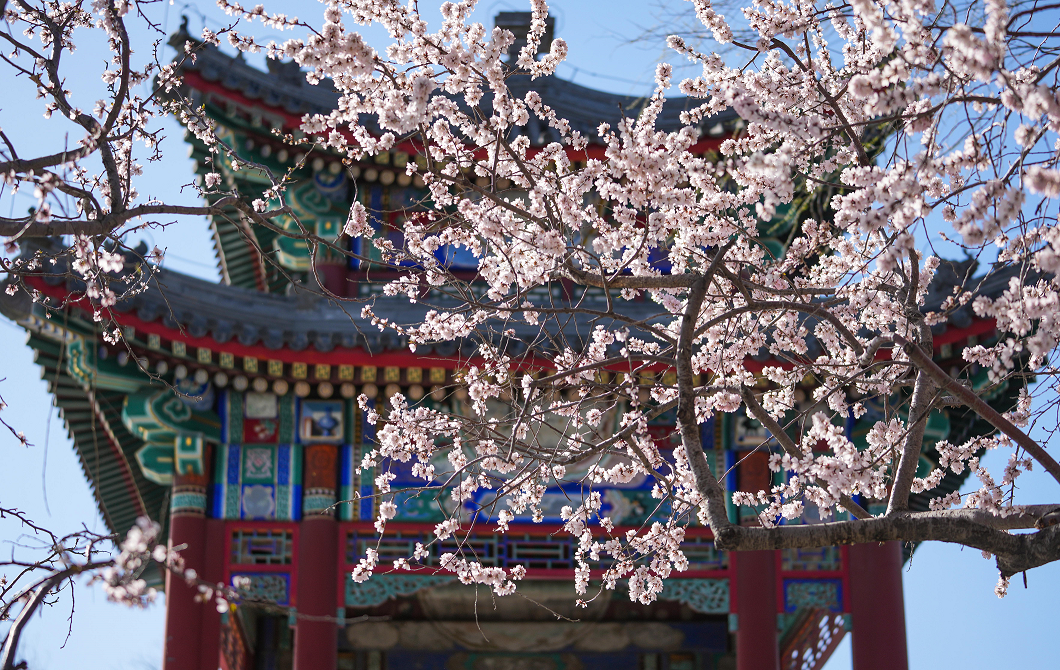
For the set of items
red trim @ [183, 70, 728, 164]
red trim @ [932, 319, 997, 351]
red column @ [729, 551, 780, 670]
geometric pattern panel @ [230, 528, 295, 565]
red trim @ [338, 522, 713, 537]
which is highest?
red trim @ [183, 70, 728, 164]

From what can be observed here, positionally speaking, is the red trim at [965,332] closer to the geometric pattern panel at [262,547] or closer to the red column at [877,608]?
the red column at [877,608]

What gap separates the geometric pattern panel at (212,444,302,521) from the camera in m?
10.3

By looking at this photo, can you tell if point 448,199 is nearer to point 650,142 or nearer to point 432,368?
point 650,142

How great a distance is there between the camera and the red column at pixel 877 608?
1009cm

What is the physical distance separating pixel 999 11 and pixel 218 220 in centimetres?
1087

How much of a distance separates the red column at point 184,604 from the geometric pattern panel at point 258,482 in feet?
0.77

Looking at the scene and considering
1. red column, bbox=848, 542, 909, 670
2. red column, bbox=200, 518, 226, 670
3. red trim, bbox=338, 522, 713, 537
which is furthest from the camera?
red trim, bbox=338, 522, 713, 537

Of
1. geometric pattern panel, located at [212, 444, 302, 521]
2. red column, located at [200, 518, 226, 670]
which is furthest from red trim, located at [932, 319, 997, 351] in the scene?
red column, located at [200, 518, 226, 670]

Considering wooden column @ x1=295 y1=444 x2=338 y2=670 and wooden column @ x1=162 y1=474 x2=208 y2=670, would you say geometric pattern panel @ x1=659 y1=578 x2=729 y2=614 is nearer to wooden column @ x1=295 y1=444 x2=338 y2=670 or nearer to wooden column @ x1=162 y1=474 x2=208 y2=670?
wooden column @ x1=295 y1=444 x2=338 y2=670

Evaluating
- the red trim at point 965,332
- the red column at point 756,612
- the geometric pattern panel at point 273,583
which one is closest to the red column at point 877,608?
the red column at point 756,612

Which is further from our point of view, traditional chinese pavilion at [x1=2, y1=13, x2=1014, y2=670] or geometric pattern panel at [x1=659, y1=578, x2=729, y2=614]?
geometric pattern panel at [x1=659, y1=578, x2=729, y2=614]

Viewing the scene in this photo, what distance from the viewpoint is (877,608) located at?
1020cm

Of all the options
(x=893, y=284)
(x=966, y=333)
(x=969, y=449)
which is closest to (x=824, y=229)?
(x=893, y=284)

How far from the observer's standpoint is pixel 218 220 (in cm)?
1366
